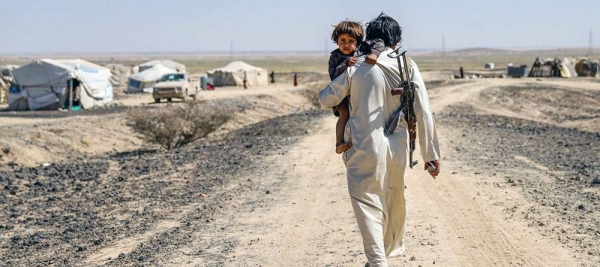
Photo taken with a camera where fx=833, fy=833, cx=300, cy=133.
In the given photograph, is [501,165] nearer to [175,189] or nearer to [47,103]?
[175,189]

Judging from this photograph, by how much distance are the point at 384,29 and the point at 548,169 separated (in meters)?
7.23

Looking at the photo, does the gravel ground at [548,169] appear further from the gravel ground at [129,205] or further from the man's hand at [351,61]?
the gravel ground at [129,205]

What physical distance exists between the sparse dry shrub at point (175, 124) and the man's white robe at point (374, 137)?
15.1 metres

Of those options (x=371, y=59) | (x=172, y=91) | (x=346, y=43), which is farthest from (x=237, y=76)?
(x=371, y=59)

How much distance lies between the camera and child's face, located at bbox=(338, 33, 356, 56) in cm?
524

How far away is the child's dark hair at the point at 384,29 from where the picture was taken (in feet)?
17.4

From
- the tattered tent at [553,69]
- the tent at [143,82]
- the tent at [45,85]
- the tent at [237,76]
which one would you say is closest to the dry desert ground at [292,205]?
the tent at [45,85]

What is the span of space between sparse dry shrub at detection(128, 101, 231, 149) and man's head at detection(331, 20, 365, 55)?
15.2m

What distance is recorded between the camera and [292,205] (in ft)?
30.1

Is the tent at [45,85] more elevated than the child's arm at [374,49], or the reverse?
the child's arm at [374,49]

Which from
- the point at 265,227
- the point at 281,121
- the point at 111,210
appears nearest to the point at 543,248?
the point at 265,227

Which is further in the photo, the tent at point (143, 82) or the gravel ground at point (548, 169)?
the tent at point (143, 82)

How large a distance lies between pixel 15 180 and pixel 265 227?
28.3ft

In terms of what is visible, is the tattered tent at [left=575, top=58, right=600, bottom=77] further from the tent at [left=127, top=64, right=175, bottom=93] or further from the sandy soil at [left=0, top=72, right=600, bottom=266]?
the sandy soil at [left=0, top=72, right=600, bottom=266]
